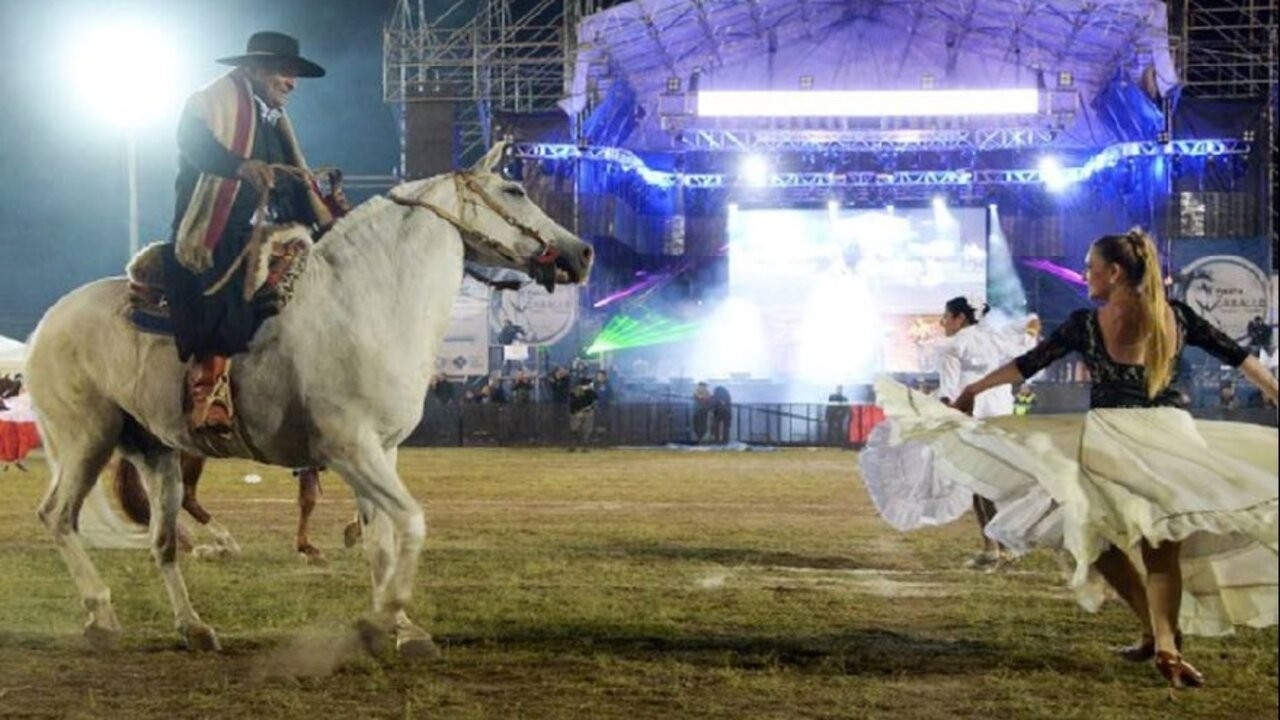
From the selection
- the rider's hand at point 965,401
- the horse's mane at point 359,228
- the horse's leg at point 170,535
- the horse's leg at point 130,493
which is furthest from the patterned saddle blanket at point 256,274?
the rider's hand at point 965,401

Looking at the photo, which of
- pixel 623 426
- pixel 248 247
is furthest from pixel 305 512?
pixel 623 426

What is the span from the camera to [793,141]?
46781 mm

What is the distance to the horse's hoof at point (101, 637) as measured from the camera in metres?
8.66

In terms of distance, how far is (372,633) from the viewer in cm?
788

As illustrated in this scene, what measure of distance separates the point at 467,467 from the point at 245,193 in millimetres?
20243

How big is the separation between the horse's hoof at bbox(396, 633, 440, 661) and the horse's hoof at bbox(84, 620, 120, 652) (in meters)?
1.66

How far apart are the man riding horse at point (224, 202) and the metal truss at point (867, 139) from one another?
3843cm

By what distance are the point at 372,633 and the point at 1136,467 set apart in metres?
3.72

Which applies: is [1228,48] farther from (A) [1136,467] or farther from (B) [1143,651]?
(A) [1136,467]

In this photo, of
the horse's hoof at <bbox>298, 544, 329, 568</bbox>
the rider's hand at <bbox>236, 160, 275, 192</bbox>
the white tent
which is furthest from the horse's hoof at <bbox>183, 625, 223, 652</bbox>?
the white tent

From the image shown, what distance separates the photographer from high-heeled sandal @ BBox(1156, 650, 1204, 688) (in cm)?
753

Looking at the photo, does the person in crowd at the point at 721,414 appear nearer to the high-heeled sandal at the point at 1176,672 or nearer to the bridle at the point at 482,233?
the bridle at the point at 482,233

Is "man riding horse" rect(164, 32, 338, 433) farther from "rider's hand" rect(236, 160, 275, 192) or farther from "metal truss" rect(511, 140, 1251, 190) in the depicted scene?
"metal truss" rect(511, 140, 1251, 190)

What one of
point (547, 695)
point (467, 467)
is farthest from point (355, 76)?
point (547, 695)
